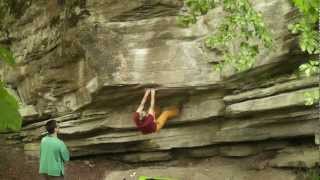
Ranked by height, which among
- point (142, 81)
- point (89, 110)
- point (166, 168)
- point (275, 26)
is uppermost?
point (275, 26)

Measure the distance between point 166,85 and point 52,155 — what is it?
3.43m

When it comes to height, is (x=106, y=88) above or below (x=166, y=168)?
above

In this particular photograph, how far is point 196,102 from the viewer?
12500mm

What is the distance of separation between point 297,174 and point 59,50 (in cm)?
700

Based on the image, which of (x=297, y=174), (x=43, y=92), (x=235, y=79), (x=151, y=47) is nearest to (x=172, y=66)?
(x=151, y=47)

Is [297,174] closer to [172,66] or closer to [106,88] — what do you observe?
[172,66]

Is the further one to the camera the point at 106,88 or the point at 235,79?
the point at 106,88

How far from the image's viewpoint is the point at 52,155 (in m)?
9.62

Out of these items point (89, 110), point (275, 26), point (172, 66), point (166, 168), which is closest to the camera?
point (275, 26)

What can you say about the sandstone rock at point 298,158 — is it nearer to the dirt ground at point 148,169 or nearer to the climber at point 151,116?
the dirt ground at point 148,169

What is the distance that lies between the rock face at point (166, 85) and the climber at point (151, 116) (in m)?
0.17

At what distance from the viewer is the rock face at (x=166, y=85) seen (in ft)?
36.9

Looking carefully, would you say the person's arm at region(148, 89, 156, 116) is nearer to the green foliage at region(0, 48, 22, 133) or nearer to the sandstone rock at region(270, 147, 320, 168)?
the sandstone rock at region(270, 147, 320, 168)

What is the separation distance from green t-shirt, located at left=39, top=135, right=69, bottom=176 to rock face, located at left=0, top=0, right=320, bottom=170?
3123mm
